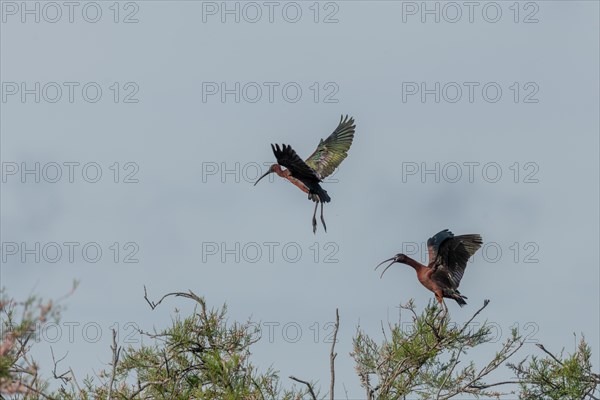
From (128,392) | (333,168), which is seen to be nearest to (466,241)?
(333,168)

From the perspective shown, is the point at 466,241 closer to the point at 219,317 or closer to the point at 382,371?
the point at 382,371

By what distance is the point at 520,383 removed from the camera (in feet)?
32.9

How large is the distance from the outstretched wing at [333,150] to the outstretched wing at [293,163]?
1.01 m

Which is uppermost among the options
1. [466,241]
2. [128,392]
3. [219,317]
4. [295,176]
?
[295,176]

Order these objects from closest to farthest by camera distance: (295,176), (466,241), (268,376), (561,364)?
(268,376), (561,364), (466,241), (295,176)

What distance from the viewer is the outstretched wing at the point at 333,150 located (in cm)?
1441

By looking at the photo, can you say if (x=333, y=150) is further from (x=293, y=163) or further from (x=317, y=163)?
(x=293, y=163)

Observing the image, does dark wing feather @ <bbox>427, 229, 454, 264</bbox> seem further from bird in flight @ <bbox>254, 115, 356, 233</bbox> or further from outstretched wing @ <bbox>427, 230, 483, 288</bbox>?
bird in flight @ <bbox>254, 115, 356, 233</bbox>

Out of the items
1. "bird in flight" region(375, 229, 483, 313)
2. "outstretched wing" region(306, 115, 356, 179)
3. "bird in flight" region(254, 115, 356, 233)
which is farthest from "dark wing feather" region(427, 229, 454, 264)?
"outstretched wing" region(306, 115, 356, 179)

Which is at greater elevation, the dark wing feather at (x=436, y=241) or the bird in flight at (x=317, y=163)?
the bird in flight at (x=317, y=163)

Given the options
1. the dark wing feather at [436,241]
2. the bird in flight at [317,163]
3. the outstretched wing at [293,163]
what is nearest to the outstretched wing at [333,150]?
the bird in flight at [317,163]

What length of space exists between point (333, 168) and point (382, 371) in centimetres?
528

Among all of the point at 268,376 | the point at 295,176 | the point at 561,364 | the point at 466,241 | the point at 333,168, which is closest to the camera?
the point at 268,376

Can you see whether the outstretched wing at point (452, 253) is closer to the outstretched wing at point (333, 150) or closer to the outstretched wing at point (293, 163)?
the outstretched wing at point (293, 163)
